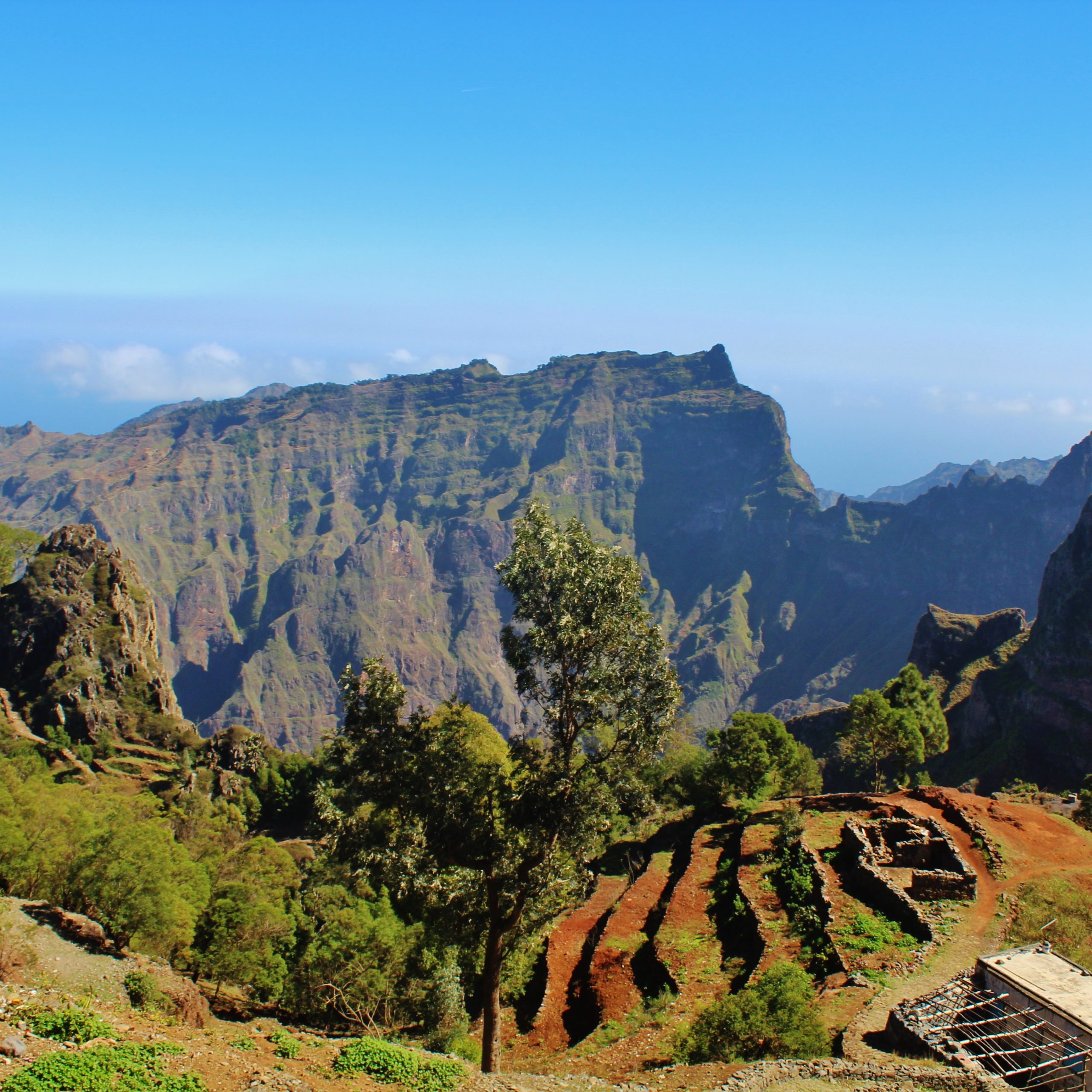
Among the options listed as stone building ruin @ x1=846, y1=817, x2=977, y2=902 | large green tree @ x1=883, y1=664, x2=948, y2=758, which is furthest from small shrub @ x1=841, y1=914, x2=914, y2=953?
large green tree @ x1=883, y1=664, x2=948, y2=758

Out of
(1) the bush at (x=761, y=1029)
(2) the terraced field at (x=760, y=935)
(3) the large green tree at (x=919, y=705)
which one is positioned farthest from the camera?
(3) the large green tree at (x=919, y=705)

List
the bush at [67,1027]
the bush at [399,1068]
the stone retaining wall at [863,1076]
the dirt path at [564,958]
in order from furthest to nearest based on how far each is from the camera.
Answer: the dirt path at [564,958] → the stone retaining wall at [863,1076] → the bush at [399,1068] → the bush at [67,1027]

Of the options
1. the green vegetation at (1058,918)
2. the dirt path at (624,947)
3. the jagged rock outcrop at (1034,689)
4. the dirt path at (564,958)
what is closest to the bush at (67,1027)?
the dirt path at (564,958)

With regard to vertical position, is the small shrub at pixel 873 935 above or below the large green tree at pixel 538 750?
below

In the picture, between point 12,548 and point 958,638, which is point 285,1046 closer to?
point 12,548

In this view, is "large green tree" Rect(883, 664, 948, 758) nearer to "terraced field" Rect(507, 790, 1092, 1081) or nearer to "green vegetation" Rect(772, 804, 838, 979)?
"terraced field" Rect(507, 790, 1092, 1081)

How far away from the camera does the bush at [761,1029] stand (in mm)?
23703

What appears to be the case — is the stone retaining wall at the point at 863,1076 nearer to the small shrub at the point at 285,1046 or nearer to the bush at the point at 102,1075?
the small shrub at the point at 285,1046

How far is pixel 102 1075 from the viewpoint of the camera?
617 inches

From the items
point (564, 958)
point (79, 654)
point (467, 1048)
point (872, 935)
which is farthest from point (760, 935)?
point (79, 654)

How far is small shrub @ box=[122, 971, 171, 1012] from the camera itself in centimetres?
2641

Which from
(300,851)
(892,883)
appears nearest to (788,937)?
(892,883)

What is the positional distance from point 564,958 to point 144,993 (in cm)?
2025

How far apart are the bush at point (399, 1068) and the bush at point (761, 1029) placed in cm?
876
